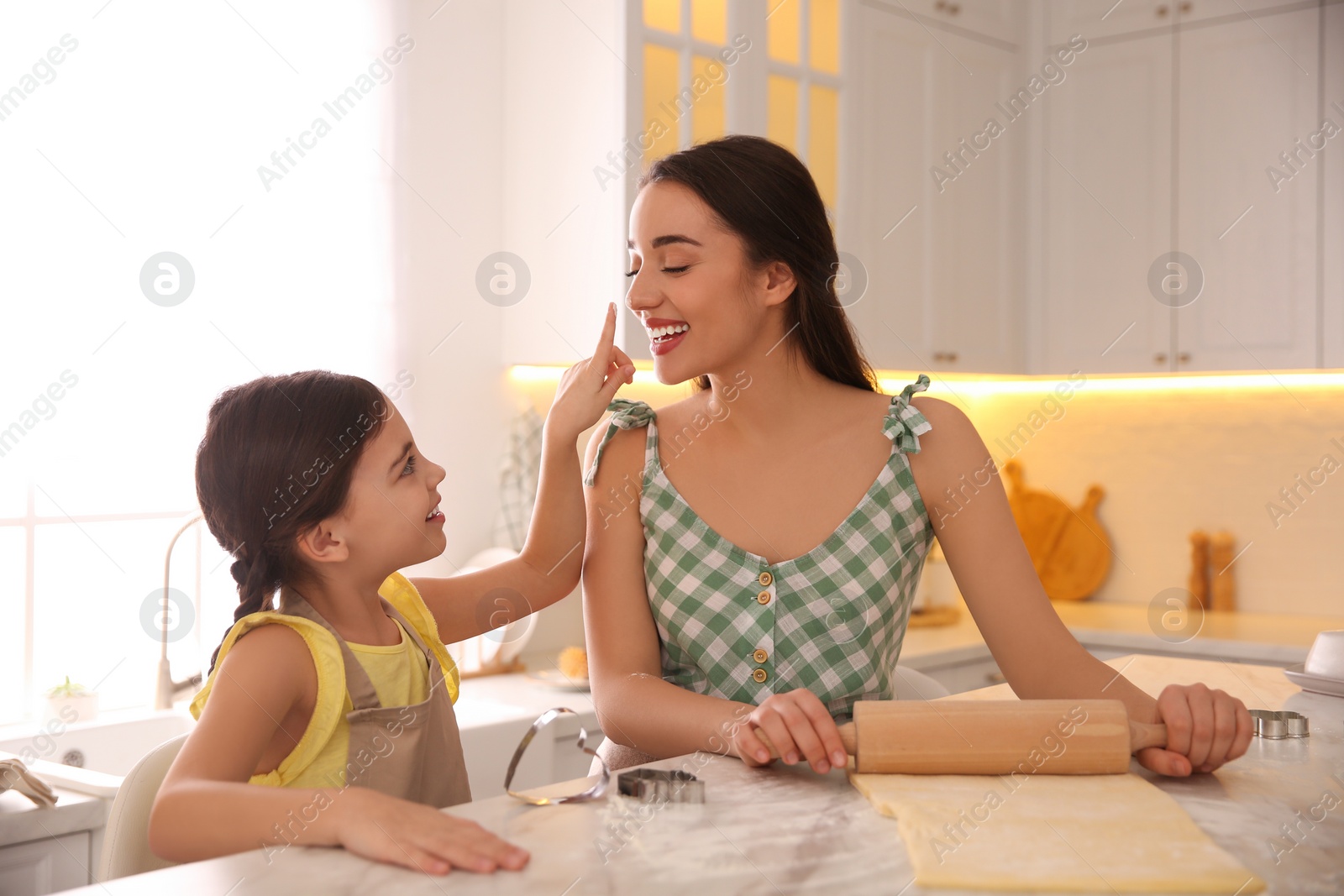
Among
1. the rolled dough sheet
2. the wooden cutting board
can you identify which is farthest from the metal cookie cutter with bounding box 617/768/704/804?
the wooden cutting board

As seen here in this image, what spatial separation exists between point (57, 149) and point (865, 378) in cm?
156

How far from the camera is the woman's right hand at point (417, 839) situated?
643mm

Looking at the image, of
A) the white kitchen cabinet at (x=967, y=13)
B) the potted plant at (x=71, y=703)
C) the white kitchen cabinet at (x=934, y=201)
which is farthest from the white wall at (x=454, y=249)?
the white kitchen cabinet at (x=967, y=13)

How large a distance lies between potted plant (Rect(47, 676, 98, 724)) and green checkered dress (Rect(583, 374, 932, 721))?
1272 millimetres

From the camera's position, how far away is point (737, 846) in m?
0.68

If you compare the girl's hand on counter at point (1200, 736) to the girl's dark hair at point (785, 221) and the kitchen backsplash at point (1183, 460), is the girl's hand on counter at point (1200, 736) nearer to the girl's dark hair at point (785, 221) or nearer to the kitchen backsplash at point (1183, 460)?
the girl's dark hair at point (785, 221)

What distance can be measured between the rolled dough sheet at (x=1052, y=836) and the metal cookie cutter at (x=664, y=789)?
12 cm

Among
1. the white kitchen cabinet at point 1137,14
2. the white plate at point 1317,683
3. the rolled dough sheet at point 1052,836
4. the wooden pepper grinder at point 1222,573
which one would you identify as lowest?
the wooden pepper grinder at point 1222,573

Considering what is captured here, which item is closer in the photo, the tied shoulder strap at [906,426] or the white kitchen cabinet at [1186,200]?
the tied shoulder strap at [906,426]

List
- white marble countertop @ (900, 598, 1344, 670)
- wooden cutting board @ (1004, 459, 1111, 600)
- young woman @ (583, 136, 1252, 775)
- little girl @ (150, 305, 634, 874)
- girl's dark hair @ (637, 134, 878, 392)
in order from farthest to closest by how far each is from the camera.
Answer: wooden cutting board @ (1004, 459, 1111, 600)
white marble countertop @ (900, 598, 1344, 670)
girl's dark hair @ (637, 134, 878, 392)
young woman @ (583, 136, 1252, 775)
little girl @ (150, 305, 634, 874)

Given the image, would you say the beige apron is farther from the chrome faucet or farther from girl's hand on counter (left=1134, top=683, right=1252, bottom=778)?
the chrome faucet

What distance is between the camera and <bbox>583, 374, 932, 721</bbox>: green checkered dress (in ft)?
3.89

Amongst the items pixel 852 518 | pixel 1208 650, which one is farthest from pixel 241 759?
pixel 1208 650

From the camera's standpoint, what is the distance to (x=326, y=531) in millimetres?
1104
